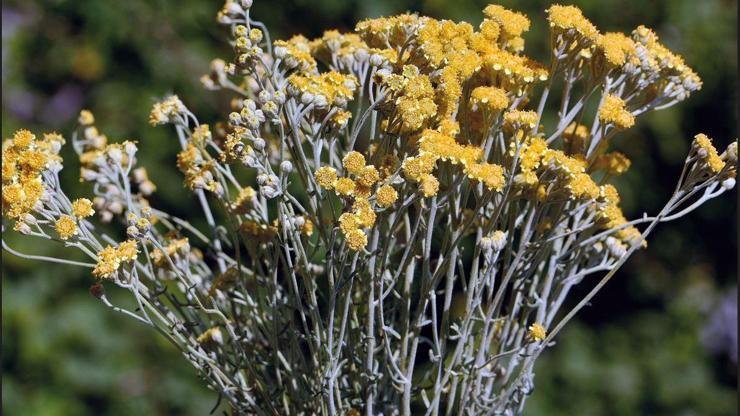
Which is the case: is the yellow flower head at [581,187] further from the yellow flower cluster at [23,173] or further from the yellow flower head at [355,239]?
the yellow flower cluster at [23,173]

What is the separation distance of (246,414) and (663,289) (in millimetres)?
1662

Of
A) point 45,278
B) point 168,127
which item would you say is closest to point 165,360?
point 45,278

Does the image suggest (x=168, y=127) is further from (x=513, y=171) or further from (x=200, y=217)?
(x=513, y=171)

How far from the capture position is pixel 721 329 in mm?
2004

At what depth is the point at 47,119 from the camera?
1.81m

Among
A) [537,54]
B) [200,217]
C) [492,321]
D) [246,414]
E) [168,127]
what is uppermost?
[537,54]

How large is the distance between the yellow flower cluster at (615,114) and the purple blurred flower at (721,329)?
158 cm

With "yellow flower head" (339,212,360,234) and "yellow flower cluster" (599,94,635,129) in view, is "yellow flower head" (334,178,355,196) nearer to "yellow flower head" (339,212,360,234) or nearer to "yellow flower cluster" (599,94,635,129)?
"yellow flower head" (339,212,360,234)

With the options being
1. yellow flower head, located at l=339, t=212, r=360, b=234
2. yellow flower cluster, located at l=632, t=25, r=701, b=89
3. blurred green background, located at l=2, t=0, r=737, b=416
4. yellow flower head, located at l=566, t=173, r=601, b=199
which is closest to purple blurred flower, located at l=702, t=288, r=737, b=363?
blurred green background, located at l=2, t=0, r=737, b=416

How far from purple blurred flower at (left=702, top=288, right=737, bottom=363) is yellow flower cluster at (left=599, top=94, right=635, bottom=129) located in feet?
5.18

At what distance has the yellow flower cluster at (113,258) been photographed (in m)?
0.54

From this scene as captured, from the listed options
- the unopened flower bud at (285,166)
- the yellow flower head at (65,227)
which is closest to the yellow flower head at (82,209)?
the yellow flower head at (65,227)

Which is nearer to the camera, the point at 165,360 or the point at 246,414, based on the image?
the point at 246,414

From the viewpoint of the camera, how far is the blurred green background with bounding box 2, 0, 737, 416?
5.57 feet
